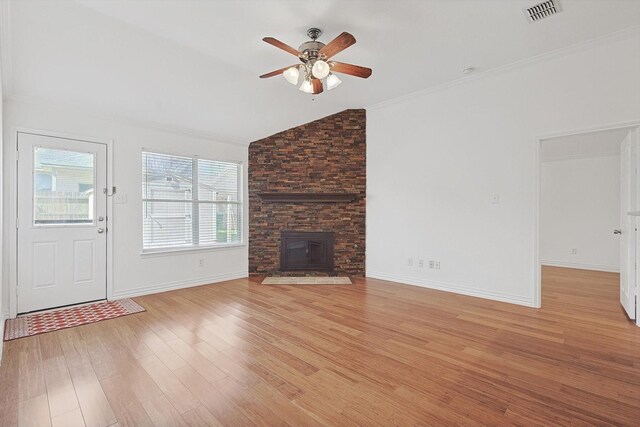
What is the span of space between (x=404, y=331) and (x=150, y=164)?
4028 mm

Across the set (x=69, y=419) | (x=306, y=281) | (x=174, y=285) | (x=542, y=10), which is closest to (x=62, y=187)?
(x=174, y=285)

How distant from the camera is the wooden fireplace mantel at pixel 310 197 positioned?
17.2 feet

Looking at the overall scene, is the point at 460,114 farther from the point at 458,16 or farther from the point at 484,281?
the point at 484,281

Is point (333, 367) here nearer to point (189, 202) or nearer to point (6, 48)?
point (189, 202)

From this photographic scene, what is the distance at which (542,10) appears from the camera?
2.71m

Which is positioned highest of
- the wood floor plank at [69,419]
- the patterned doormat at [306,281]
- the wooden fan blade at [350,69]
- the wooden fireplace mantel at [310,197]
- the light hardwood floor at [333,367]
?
the wooden fan blade at [350,69]

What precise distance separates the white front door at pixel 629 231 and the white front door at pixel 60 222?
242 inches

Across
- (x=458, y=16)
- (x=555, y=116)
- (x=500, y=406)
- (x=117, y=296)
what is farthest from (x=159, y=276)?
(x=555, y=116)

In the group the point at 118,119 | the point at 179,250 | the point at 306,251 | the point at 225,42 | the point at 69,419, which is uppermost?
the point at 225,42

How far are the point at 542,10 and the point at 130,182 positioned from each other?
16.4ft

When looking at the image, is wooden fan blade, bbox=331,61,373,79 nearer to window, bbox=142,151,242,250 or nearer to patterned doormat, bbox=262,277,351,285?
window, bbox=142,151,242,250

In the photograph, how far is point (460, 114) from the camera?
4.22m

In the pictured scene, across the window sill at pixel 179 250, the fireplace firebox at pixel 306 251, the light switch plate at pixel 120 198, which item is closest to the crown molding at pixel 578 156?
the fireplace firebox at pixel 306 251

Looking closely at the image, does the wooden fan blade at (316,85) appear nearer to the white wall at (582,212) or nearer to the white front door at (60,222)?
the white front door at (60,222)
